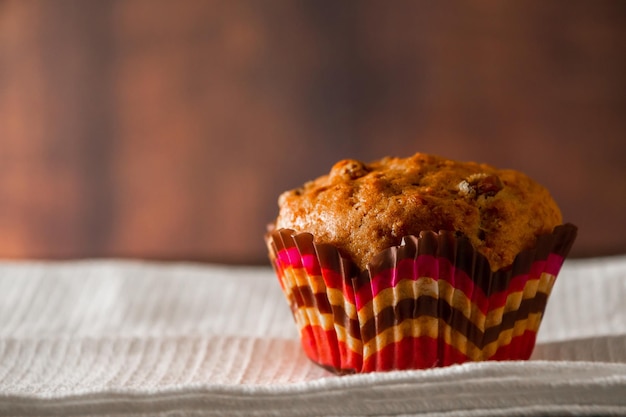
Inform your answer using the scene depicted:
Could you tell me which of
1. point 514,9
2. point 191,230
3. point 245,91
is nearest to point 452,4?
point 514,9

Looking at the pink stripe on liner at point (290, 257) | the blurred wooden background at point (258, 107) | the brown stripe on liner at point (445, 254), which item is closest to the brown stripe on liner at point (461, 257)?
the brown stripe on liner at point (445, 254)

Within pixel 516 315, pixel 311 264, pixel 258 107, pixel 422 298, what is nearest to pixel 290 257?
pixel 311 264

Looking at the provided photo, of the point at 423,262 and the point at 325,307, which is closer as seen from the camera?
the point at 423,262

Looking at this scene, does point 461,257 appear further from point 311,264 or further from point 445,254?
point 311,264

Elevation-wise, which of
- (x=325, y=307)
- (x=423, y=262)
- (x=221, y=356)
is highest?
(x=423, y=262)

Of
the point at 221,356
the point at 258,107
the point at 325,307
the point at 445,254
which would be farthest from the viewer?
the point at 258,107

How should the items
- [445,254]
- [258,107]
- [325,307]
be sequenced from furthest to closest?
[258,107] → [325,307] → [445,254]

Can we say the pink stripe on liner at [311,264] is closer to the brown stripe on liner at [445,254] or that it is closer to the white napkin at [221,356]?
the brown stripe on liner at [445,254]
